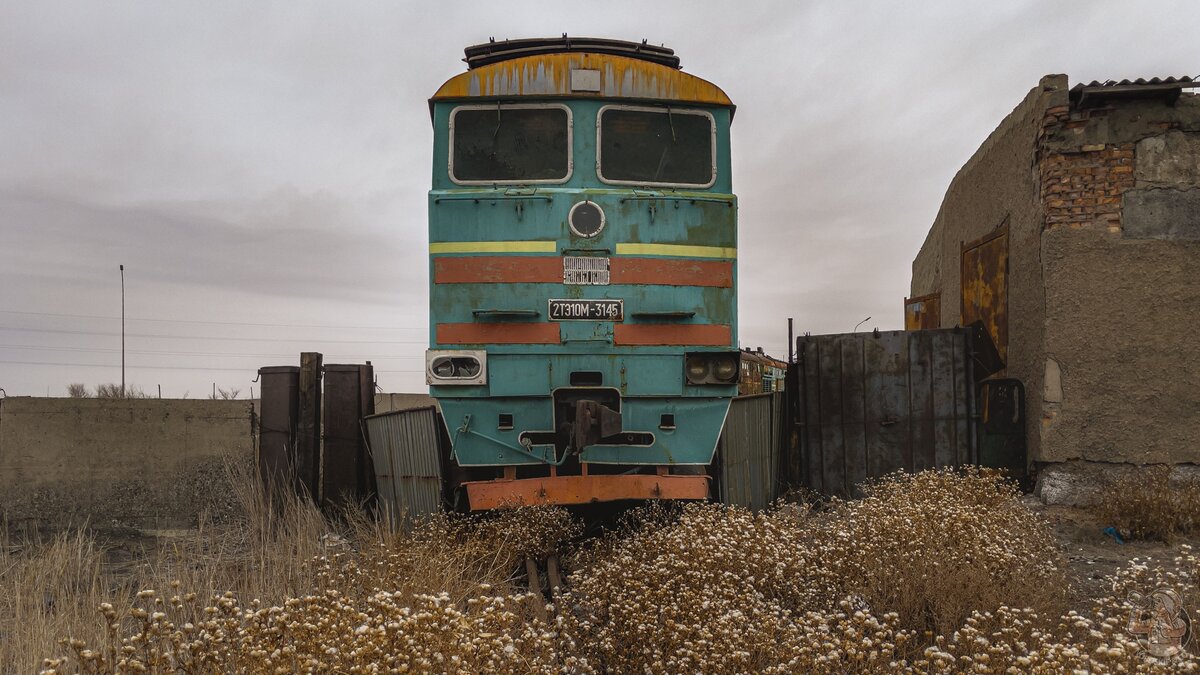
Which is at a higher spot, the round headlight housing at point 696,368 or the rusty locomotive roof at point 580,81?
the rusty locomotive roof at point 580,81

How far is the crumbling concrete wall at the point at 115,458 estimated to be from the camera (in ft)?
35.1

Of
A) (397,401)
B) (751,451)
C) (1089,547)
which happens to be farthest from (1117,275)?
(397,401)

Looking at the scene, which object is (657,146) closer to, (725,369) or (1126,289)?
(725,369)

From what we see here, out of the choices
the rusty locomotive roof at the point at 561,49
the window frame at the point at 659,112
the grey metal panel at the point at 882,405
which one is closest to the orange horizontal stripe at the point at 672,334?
the window frame at the point at 659,112

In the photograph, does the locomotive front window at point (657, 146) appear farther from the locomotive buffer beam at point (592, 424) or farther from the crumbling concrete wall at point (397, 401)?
the crumbling concrete wall at point (397, 401)

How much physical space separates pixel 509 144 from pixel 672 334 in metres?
1.99

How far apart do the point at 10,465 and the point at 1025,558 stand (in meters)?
11.3

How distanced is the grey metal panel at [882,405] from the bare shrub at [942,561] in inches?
121

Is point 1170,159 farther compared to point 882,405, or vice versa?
point 882,405

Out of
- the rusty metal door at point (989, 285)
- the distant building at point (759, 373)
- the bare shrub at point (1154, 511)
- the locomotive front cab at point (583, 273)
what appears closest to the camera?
the locomotive front cab at point (583, 273)

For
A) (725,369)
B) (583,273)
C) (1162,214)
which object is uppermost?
(1162,214)

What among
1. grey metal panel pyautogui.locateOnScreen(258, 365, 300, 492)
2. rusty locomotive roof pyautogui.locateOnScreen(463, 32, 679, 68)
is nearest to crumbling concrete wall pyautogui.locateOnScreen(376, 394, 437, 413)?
grey metal panel pyautogui.locateOnScreen(258, 365, 300, 492)

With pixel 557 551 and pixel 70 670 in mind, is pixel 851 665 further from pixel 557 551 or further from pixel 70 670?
pixel 557 551

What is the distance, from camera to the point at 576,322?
21.2ft
